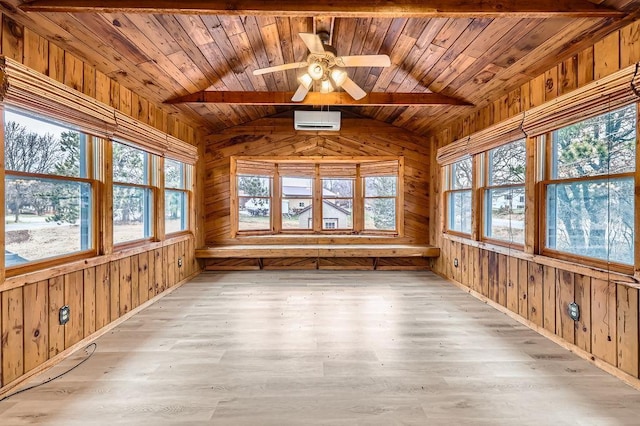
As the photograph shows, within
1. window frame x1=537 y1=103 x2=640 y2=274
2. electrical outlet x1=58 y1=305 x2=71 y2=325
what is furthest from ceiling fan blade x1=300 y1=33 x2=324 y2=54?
electrical outlet x1=58 y1=305 x2=71 y2=325

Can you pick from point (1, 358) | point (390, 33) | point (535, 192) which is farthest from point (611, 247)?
point (1, 358)

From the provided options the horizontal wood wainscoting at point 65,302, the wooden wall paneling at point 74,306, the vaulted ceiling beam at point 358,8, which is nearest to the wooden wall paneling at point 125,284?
the horizontal wood wainscoting at point 65,302

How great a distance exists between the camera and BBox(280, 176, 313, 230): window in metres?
5.56

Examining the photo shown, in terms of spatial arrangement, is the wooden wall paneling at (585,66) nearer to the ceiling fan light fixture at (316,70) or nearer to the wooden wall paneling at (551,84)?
the wooden wall paneling at (551,84)

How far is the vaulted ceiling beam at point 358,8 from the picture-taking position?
191cm

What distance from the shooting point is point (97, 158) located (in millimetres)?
2789

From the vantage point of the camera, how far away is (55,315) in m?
2.29

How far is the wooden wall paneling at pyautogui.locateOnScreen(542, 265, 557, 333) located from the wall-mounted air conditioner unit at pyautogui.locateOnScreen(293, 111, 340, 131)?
3.39 meters

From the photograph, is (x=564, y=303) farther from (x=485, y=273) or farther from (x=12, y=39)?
(x=12, y=39)

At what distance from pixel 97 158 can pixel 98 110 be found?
430mm

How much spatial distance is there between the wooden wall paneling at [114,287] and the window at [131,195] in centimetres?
28

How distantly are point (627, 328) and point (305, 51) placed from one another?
368 centimetres

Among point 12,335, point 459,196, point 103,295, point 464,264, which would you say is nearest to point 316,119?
point 459,196

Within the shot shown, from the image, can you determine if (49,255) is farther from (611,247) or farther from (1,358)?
(611,247)
